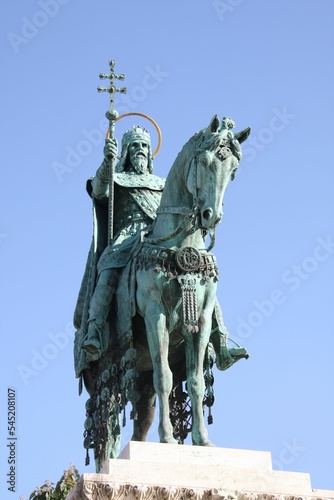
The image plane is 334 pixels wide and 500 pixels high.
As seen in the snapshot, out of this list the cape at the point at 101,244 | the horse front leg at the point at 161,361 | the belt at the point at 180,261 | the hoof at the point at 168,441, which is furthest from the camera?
the cape at the point at 101,244

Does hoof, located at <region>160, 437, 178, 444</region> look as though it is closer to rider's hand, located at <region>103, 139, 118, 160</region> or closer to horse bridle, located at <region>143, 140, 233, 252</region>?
horse bridle, located at <region>143, 140, 233, 252</region>

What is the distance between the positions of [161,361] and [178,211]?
2265 mm

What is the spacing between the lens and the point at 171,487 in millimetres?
15102

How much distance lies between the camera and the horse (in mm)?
16250

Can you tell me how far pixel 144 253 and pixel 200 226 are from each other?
1.39 meters

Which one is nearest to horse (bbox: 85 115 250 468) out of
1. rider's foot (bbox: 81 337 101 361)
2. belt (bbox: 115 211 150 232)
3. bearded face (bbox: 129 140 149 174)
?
rider's foot (bbox: 81 337 101 361)

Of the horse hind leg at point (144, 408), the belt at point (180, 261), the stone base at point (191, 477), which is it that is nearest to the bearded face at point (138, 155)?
the belt at point (180, 261)

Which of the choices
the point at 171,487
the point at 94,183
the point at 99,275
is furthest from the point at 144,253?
the point at 171,487

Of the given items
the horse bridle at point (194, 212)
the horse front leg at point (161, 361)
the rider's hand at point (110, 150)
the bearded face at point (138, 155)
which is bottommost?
the horse front leg at point (161, 361)

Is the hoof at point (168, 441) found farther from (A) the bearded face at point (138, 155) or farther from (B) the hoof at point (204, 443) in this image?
(A) the bearded face at point (138, 155)

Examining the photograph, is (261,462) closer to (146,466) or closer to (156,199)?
(146,466)

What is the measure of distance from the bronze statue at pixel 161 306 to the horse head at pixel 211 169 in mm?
14

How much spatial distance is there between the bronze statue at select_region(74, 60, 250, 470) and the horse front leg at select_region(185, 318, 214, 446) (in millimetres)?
15

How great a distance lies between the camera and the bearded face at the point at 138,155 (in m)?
19.6
